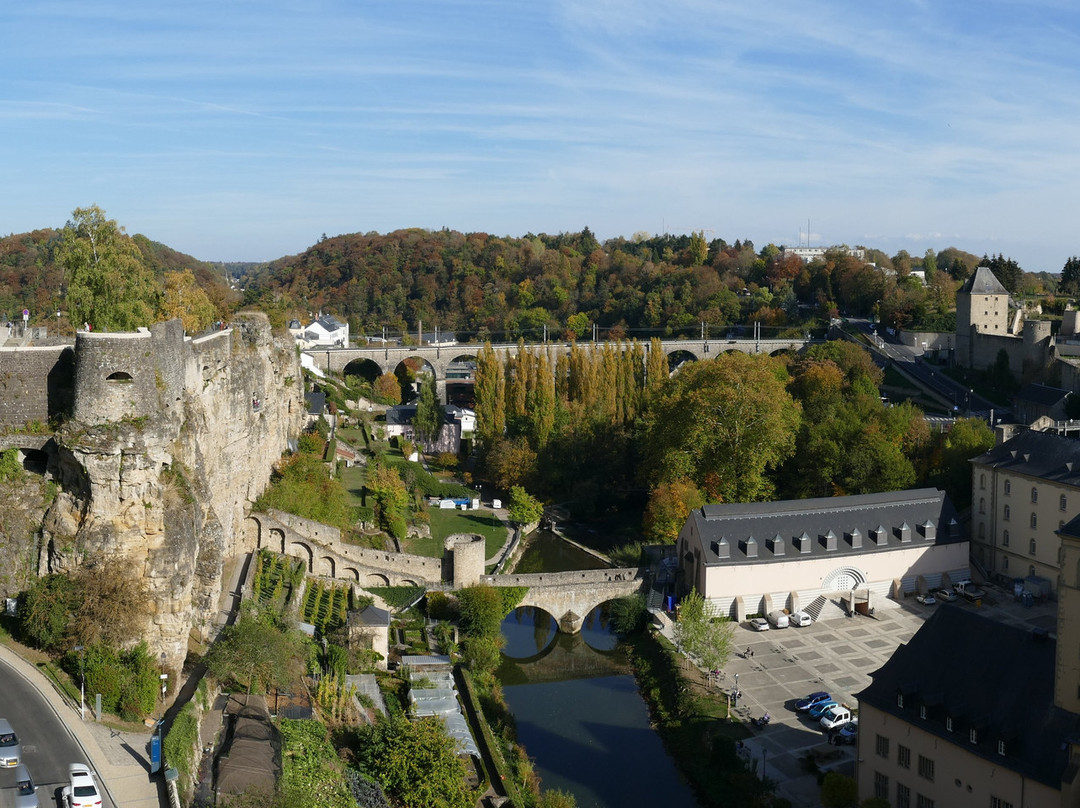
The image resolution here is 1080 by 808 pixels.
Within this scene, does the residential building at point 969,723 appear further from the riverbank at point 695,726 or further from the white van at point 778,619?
the white van at point 778,619

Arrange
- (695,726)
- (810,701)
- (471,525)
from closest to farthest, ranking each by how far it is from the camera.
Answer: (695,726) < (810,701) < (471,525)

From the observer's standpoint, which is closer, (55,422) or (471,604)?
(55,422)

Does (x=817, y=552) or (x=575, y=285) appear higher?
(x=575, y=285)

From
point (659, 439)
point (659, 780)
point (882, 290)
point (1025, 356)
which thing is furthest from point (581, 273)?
point (659, 780)

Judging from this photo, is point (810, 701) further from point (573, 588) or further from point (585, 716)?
point (573, 588)

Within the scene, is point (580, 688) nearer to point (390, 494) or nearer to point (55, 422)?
point (390, 494)

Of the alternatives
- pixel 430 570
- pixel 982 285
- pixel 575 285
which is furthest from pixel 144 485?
pixel 575 285

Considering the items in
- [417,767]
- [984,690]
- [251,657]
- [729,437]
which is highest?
[729,437]

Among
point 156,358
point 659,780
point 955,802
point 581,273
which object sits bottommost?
point 659,780
